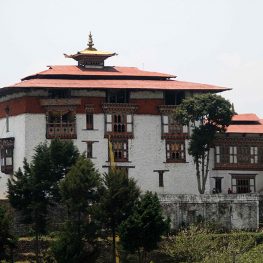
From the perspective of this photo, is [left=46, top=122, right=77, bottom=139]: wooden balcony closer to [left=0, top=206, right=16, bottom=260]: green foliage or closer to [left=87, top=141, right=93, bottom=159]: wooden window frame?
[left=87, top=141, right=93, bottom=159]: wooden window frame

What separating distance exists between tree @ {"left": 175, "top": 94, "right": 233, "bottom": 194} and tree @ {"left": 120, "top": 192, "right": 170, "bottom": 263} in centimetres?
1792

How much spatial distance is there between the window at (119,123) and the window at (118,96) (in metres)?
1.34

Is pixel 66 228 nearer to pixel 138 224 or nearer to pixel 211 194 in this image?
pixel 138 224

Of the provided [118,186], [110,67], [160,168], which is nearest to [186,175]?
[160,168]

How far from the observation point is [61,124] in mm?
105688

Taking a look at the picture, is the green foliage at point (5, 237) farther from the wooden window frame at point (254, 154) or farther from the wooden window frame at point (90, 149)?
the wooden window frame at point (254, 154)

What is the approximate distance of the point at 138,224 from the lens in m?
87.1

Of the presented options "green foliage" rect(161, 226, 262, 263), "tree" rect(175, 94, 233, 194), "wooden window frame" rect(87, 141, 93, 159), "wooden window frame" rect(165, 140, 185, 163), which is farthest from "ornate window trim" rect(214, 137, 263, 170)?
"green foliage" rect(161, 226, 262, 263)

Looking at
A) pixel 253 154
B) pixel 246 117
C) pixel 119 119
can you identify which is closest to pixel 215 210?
pixel 119 119

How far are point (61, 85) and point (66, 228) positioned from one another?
19565mm

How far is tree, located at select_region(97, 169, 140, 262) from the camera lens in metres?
89.0

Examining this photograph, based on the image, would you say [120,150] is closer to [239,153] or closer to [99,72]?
[99,72]

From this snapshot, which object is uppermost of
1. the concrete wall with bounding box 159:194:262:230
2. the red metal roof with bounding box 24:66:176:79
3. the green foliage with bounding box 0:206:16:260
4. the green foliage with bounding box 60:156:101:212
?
the red metal roof with bounding box 24:66:176:79

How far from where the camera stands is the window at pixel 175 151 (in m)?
108
